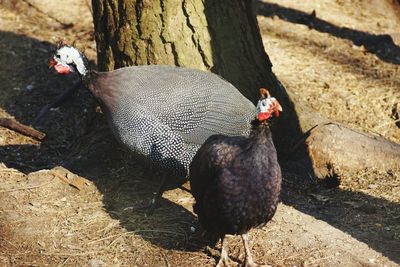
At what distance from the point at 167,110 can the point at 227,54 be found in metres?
0.91

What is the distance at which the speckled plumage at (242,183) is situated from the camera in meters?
3.40

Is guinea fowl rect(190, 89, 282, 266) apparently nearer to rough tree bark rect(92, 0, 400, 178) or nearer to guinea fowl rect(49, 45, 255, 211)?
guinea fowl rect(49, 45, 255, 211)

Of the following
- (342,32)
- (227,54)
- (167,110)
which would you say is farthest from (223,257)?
(342,32)

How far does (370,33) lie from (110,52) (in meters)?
3.57

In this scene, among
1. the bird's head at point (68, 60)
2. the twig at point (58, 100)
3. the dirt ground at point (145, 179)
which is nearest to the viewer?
the dirt ground at point (145, 179)

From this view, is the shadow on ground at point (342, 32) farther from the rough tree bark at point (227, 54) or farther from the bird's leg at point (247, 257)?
the bird's leg at point (247, 257)

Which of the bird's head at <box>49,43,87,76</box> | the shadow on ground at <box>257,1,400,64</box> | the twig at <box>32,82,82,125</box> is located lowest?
the twig at <box>32,82,82,125</box>

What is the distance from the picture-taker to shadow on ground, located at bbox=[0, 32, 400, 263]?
162 inches

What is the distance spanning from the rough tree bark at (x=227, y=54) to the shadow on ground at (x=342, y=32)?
176 cm

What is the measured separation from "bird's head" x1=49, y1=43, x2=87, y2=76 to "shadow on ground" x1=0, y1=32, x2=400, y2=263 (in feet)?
2.18

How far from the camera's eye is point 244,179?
340 cm

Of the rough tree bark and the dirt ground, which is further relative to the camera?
the rough tree bark

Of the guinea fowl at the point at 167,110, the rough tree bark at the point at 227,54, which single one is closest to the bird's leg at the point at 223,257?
the guinea fowl at the point at 167,110

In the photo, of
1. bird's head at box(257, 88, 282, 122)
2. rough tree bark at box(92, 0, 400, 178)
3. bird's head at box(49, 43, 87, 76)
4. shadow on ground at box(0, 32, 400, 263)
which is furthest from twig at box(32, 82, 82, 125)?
bird's head at box(257, 88, 282, 122)
